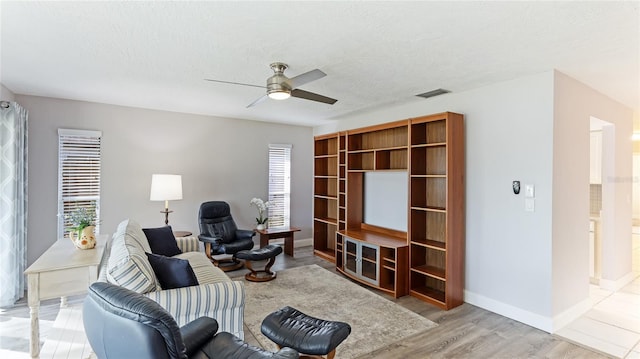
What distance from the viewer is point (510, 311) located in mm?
3307

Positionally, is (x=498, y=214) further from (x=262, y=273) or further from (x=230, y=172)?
(x=230, y=172)

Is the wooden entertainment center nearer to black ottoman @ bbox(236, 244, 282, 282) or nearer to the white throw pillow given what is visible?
black ottoman @ bbox(236, 244, 282, 282)

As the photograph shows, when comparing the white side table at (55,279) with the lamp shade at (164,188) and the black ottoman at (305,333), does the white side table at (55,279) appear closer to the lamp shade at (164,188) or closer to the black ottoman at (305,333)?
the black ottoman at (305,333)


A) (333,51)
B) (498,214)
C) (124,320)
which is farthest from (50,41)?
(498,214)

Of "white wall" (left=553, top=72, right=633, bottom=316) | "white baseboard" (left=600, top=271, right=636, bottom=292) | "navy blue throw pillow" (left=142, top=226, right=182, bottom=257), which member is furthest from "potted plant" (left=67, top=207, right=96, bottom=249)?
"white baseboard" (left=600, top=271, right=636, bottom=292)

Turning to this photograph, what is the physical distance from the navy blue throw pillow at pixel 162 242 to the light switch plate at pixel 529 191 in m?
3.99

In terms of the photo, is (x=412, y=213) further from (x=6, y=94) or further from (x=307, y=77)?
(x=6, y=94)

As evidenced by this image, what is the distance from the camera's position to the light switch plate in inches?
123

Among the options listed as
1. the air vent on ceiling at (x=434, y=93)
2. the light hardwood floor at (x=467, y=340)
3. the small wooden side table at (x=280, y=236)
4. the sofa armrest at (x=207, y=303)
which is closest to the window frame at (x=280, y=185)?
the small wooden side table at (x=280, y=236)

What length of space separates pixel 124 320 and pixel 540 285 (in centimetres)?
351

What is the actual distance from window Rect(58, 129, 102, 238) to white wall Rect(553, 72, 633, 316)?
579cm

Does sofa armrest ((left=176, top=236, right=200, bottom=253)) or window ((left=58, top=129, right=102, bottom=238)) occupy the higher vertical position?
window ((left=58, top=129, right=102, bottom=238))

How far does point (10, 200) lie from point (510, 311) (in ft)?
18.4

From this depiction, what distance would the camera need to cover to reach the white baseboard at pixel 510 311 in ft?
9.98
